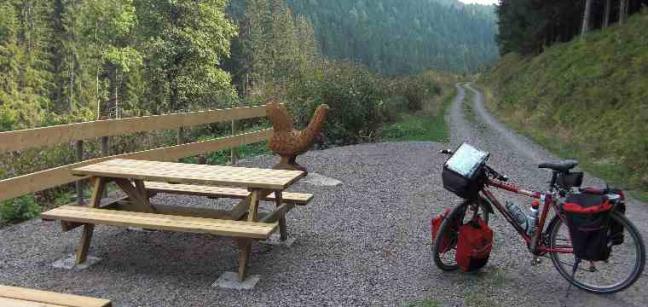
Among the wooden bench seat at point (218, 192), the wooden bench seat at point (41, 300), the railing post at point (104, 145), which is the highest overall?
the railing post at point (104, 145)

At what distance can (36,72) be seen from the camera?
4050cm

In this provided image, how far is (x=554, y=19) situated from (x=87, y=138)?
34252 mm

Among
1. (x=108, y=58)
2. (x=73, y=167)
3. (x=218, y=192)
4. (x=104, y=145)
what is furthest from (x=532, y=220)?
(x=108, y=58)

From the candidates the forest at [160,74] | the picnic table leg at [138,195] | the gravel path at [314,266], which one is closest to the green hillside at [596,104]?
the gravel path at [314,266]

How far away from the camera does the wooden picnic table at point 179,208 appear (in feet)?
14.3

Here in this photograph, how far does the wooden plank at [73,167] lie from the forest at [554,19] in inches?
903

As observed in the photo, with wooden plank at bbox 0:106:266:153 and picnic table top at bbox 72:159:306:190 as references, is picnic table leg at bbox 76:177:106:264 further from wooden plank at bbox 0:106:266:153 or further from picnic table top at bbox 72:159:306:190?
wooden plank at bbox 0:106:266:153

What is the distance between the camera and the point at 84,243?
483cm

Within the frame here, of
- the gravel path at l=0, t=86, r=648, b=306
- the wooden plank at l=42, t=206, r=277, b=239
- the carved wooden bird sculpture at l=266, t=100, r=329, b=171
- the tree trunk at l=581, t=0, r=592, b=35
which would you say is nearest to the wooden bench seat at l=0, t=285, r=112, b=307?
the gravel path at l=0, t=86, r=648, b=306

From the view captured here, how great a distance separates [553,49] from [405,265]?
30.4 metres

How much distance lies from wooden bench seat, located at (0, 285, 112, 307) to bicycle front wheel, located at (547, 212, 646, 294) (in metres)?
3.53

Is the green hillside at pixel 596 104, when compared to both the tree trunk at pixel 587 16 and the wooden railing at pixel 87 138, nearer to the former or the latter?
the tree trunk at pixel 587 16

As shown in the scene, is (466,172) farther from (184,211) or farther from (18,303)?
(18,303)

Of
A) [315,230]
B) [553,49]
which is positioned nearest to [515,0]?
[553,49]
